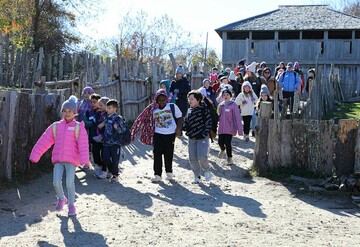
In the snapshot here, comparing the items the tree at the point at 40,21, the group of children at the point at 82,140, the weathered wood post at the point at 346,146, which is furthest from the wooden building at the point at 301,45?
the weathered wood post at the point at 346,146

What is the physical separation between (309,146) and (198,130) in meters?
1.82

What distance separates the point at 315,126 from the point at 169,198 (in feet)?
9.08

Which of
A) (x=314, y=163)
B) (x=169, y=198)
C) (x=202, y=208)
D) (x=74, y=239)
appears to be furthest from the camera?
(x=314, y=163)

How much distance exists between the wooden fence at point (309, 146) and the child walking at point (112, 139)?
93.4 inches

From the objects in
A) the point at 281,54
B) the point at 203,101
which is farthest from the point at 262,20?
the point at 203,101

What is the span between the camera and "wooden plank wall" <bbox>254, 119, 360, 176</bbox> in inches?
341

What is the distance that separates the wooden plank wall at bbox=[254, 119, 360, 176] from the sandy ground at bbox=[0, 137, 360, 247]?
1.78ft

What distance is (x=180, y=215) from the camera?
6.91 metres

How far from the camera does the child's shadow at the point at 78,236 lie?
563 centimetres

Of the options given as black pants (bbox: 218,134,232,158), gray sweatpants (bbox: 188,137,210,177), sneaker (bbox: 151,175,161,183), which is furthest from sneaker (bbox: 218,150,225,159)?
sneaker (bbox: 151,175,161,183)

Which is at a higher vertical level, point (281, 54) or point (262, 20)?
point (262, 20)

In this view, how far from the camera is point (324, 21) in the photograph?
121ft

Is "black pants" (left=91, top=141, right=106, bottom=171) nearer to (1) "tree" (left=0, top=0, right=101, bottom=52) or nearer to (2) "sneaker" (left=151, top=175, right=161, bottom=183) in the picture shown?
(2) "sneaker" (left=151, top=175, right=161, bottom=183)

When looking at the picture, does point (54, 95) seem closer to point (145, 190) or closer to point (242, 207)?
point (145, 190)
